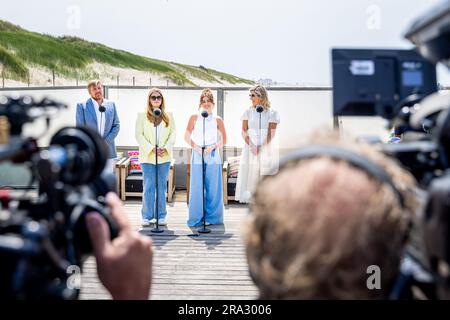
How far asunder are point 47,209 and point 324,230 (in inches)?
18.0

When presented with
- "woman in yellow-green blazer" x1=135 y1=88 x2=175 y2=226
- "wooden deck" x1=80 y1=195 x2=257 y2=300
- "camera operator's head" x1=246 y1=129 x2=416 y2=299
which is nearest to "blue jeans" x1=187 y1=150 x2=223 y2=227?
"wooden deck" x1=80 y1=195 x2=257 y2=300

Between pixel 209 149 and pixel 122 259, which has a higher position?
pixel 209 149

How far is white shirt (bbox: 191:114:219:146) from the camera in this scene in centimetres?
525

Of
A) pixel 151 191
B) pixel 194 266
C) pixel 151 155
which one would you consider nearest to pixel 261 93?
pixel 151 155

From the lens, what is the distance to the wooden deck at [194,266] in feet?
11.0

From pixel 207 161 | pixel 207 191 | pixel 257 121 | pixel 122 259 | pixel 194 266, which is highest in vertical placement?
pixel 257 121

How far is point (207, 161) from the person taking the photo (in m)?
5.39

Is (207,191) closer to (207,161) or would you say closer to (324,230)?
(207,161)

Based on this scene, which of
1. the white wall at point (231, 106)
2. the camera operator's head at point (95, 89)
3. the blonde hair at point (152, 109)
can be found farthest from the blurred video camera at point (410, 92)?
the white wall at point (231, 106)

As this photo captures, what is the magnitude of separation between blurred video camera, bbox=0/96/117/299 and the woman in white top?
4189 mm

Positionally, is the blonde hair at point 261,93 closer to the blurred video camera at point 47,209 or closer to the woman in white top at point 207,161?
the woman in white top at point 207,161

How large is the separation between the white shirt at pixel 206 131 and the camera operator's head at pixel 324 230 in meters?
4.57

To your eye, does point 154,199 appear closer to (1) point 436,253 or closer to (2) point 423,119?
(2) point 423,119

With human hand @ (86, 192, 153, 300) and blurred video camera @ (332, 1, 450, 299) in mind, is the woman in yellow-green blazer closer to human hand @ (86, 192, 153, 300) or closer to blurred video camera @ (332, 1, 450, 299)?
blurred video camera @ (332, 1, 450, 299)
